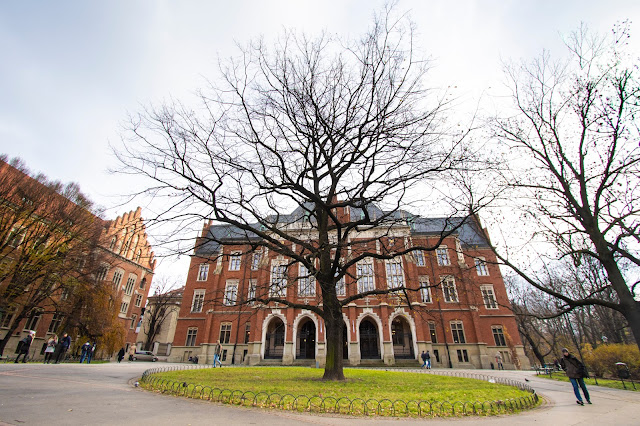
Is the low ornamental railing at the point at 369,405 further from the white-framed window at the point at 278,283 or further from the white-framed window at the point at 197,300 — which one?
the white-framed window at the point at 197,300

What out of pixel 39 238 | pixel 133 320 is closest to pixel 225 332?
pixel 133 320

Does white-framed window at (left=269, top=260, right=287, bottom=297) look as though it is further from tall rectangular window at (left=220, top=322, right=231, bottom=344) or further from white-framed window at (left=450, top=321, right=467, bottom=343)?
white-framed window at (left=450, top=321, right=467, bottom=343)

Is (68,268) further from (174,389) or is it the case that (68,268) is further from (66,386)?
(174,389)

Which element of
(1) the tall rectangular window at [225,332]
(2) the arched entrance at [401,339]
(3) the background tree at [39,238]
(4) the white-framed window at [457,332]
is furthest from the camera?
(1) the tall rectangular window at [225,332]

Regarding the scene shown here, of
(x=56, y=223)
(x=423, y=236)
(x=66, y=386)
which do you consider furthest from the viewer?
(x=423, y=236)

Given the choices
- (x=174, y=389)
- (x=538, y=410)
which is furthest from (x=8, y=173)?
(x=538, y=410)

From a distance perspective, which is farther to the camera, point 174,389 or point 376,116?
point 376,116

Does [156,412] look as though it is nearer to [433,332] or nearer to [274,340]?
[274,340]

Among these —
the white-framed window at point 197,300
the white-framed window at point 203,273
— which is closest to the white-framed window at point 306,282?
the white-framed window at point 203,273

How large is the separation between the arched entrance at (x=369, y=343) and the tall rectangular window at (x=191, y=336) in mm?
17047

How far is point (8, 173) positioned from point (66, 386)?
69.7 feet

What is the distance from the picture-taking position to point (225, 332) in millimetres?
30406

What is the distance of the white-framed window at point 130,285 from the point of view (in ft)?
115

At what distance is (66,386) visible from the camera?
7.61 meters
